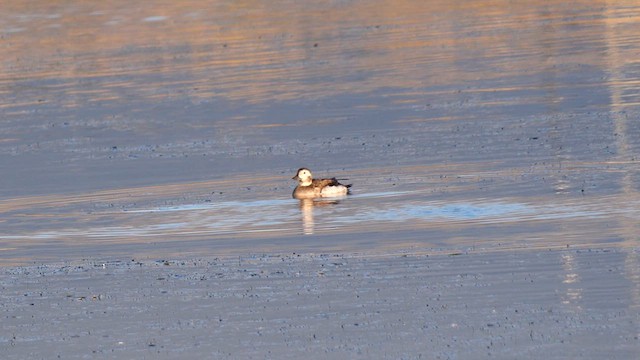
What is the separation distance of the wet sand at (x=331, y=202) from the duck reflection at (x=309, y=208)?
0.06 meters

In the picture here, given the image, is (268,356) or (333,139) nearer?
(268,356)

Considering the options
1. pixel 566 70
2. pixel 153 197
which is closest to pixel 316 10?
pixel 566 70

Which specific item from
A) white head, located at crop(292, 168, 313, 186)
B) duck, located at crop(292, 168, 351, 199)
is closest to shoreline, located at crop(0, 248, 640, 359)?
duck, located at crop(292, 168, 351, 199)

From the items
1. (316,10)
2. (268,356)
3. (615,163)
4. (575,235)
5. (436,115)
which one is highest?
(316,10)

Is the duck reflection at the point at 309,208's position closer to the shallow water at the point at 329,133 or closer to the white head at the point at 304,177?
the shallow water at the point at 329,133

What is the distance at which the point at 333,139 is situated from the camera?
69.4ft

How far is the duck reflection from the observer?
15.3 m

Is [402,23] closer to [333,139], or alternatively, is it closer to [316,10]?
[316,10]

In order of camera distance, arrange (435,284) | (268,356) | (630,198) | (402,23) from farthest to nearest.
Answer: (402,23), (630,198), (435,284), (268,356)

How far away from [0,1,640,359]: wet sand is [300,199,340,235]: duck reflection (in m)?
0.06

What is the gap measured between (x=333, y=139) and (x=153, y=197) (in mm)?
4067

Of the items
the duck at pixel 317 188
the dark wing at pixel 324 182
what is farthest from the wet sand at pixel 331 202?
the dark wing at pixel 324 182

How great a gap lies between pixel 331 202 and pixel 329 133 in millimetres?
5141

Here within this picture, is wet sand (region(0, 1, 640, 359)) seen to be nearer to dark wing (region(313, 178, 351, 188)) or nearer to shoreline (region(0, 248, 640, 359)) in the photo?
shoreline (region(0, 248, 640, 359))
